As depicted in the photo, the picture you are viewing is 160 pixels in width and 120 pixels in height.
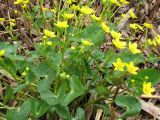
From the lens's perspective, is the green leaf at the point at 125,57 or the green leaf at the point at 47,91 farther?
the green leaf at the point at 125,57

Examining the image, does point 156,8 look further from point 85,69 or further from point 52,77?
point 52,77

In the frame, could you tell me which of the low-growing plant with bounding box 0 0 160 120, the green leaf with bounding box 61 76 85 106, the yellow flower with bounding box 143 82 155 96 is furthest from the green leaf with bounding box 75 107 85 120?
the yellow flower with bounding box 143 82 155 96

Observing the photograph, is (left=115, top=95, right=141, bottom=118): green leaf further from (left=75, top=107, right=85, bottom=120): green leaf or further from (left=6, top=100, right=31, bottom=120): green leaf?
(left=6, top=100, right=31, bottom=120): green leaf

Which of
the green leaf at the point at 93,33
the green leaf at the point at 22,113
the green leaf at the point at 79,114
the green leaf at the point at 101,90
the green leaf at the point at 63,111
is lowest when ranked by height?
the green leaf at the point at 79,114

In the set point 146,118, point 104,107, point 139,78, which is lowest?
point 146,118

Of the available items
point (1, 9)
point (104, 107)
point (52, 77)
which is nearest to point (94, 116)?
point (104, 107)

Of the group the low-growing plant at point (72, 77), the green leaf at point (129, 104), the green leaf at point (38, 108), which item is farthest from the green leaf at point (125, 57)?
the green leaf at point (38, 108)

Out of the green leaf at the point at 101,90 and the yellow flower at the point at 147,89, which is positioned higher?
the yellow flower at the point at 147,89

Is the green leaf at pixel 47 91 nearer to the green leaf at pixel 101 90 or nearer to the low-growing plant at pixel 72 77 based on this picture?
the low-growing plant at pixel 72 77

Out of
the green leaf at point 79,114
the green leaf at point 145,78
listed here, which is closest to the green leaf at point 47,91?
the green leaf at point 79,114
